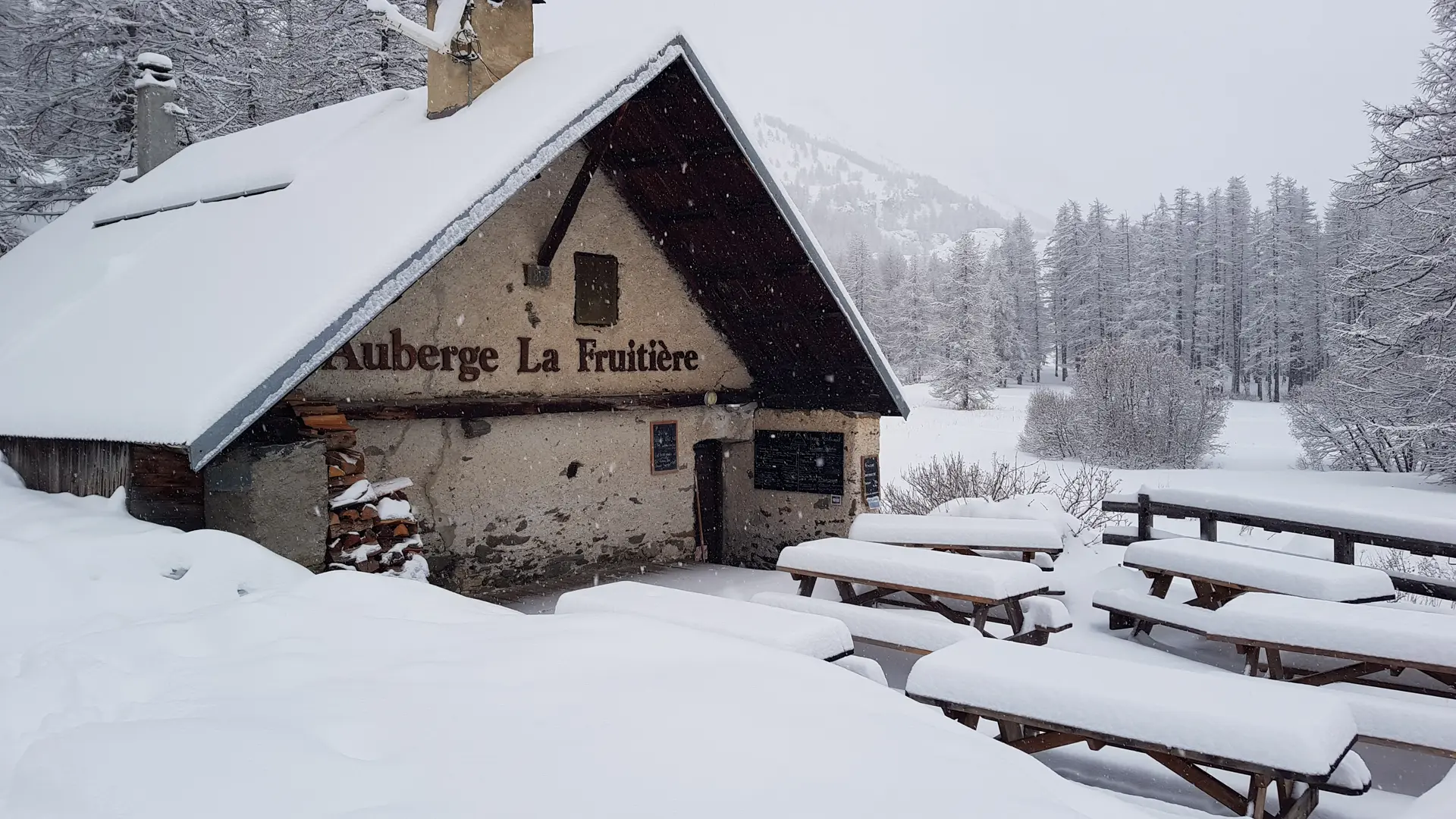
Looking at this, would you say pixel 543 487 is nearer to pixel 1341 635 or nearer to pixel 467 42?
pixel 467 42

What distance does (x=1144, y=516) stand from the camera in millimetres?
9477

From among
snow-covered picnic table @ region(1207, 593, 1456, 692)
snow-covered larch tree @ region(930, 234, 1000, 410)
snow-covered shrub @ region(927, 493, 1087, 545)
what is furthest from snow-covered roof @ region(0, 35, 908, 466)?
snow-covered larch tree @ region(930, 234, 1000, 410)

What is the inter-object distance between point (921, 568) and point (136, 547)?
17.4 ft

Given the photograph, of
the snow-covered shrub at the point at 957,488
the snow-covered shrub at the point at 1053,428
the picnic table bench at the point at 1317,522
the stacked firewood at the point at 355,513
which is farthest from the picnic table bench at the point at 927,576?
the snow-covered shrub at the point at 1053,428

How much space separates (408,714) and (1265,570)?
6.97 metres

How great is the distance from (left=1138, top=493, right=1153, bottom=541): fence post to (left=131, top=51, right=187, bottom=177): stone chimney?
13.3 meters

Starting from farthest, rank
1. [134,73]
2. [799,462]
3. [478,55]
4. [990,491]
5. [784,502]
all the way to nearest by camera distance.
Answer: [134,73] < [990,491] < [784,502] < [799,462] < [478,55]

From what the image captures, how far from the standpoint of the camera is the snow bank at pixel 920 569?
6879 mm

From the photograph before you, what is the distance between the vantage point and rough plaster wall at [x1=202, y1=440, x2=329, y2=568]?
5.50m

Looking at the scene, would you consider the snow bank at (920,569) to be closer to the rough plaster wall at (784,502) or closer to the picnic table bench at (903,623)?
the picnic table bench at (903,623)

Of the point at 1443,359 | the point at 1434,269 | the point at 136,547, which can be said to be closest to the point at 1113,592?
the point at 136,547

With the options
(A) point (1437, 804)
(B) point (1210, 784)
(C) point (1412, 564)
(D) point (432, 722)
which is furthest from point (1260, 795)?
(C) point (1412, 564)

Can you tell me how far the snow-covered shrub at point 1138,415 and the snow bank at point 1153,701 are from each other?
2516 cm

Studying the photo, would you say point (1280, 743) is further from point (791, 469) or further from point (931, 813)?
point (791, 469)
